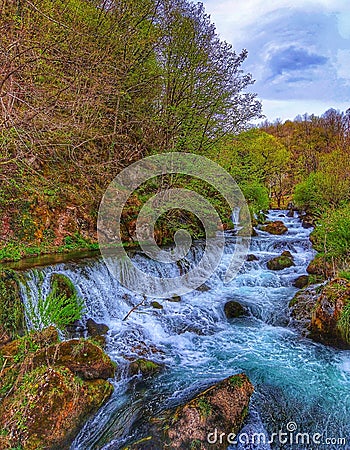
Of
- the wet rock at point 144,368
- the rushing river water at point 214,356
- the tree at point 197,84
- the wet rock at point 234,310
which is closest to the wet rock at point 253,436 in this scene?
the rushing river water at point 214,356

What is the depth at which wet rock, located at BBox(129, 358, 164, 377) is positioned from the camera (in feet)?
14.2

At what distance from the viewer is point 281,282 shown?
8180mm

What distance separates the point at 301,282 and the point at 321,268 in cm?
72

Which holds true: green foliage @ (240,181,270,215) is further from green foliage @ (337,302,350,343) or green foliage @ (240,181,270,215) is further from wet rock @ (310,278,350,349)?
green foliage @ (337,302,350,343)

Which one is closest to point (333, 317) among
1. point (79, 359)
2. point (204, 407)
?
point (204, 407)

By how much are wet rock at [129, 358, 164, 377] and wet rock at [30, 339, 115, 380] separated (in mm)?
350

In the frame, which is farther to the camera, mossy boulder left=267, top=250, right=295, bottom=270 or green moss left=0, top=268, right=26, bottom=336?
mossy boulder left=267, top=250, right=295, bottom=270

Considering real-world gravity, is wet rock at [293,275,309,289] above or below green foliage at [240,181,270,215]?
below

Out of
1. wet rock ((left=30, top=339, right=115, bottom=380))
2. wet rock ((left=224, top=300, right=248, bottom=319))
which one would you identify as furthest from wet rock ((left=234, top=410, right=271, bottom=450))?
wet rock ((left=224, top=300, right=248, bottom=319))

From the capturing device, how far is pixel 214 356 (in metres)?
4.98

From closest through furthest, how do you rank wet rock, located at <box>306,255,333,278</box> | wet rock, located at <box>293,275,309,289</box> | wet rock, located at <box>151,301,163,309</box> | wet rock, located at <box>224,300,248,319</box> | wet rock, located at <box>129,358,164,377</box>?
1. wet rock, located at <box>129,358,164,377</box>
2. wet rock, located at <box>151,301,163,309</box>
3. wet rock, located at <box>224,300,248,319</box>
4. wet rock, located at <box>306,255,333,278</box>
5. wet rock, located at <box>293,275,309,289</box>

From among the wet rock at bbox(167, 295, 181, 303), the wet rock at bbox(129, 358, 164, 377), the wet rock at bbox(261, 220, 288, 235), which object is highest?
the wet rock at bbox(261, 220, 288, 235)

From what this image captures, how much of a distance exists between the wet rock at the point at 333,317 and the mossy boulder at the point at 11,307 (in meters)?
5.06

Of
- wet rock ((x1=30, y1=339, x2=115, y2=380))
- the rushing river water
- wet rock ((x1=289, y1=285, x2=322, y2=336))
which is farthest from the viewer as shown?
wet rock ((x1=289, y1=285, x2=322, y2=336))
